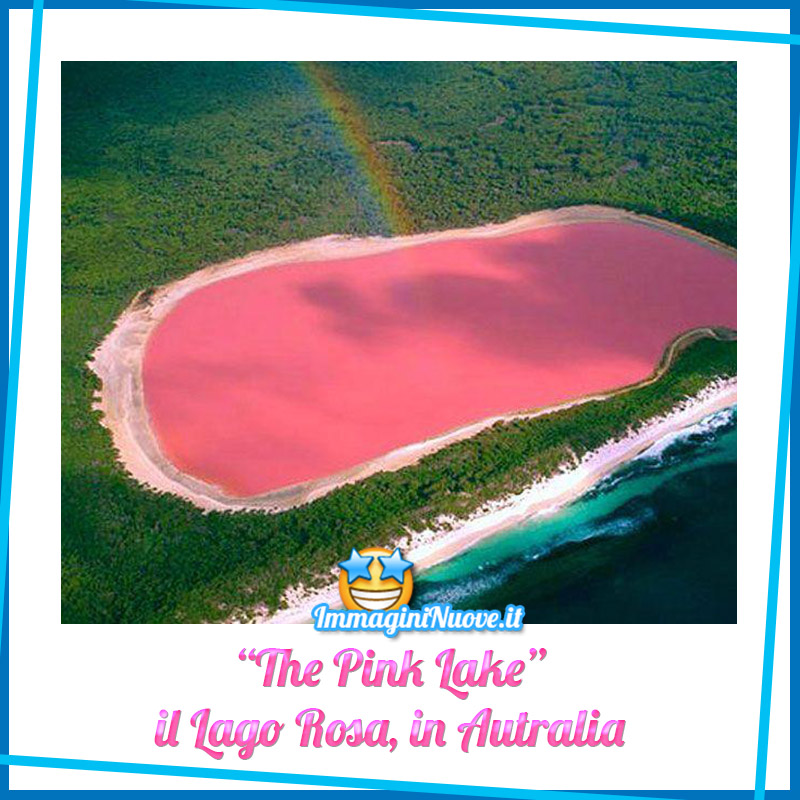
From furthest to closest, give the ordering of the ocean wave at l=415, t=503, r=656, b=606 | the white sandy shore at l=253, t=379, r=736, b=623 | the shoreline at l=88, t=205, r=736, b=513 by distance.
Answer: the shoreline at l=88, t=205, r=736, b=513, the ocean wave at l=415, t=503, r=656, b=606, the white sandy shore at l=253, t=379, r=736, b=623

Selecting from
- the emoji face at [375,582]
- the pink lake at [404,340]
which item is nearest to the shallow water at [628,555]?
the emoji face at [375,582]

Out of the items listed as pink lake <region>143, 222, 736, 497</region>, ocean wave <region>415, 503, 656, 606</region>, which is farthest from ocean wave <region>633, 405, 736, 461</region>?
pink lake <region>143, 222, 736, 497</region>

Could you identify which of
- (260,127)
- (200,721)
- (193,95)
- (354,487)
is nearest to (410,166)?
(260,127)

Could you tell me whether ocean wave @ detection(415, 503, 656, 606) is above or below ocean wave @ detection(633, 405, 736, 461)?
below

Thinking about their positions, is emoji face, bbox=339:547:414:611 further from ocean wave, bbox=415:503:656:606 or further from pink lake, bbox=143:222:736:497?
pink lake, bbox=143:222:736:497

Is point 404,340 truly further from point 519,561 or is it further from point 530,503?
point 519,561

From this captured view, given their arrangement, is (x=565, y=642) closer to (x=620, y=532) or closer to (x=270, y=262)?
(x=620, y=532)

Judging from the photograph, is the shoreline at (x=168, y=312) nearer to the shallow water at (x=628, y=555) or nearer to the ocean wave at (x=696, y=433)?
the ocean wave at (x=696, y=433)
